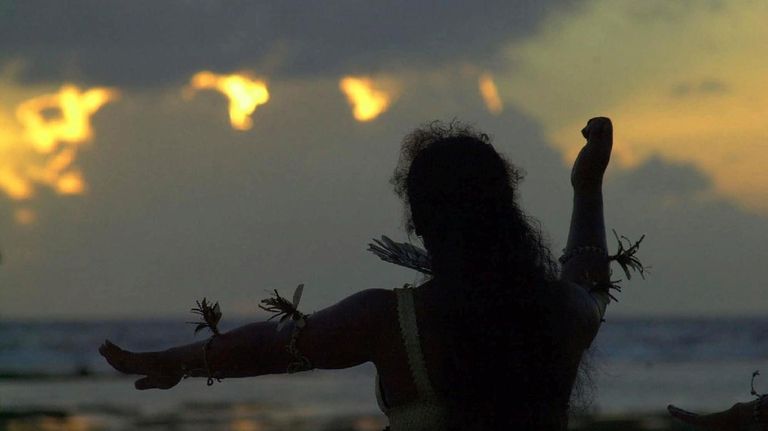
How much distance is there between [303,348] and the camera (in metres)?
2.91

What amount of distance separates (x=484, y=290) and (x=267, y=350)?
61 cm

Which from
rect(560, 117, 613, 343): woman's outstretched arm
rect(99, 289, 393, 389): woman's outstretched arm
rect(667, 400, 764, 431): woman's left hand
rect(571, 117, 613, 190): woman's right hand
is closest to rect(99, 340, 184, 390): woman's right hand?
rect(99, 289, 393, 389): woman's outstretched arm

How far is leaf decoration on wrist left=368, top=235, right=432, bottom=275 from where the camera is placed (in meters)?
3.23

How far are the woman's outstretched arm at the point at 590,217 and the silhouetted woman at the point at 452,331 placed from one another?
0.30m

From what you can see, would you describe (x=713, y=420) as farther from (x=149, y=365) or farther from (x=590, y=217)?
(x=149, y=365)

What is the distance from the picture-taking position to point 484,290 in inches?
121

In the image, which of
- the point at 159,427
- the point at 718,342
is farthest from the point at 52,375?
the point at 718,342

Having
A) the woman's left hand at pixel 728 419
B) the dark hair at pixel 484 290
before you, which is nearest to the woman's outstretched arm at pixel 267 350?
the dark hair at pixel 484 290

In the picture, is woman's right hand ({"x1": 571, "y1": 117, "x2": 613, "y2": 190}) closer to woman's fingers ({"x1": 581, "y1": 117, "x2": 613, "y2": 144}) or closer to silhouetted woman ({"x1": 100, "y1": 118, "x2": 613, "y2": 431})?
woman's fingers ({"x1": 581, "y1": 117, "x2": 613, "y2": 144})

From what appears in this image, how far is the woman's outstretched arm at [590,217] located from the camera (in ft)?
11.6

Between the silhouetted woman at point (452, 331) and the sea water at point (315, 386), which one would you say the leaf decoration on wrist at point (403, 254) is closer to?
the silhouetted woman at point (452, 331)

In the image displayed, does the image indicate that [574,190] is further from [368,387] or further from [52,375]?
[52,375]

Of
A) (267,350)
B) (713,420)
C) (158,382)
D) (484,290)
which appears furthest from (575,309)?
(158,382)

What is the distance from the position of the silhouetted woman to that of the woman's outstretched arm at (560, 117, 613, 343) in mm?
300
